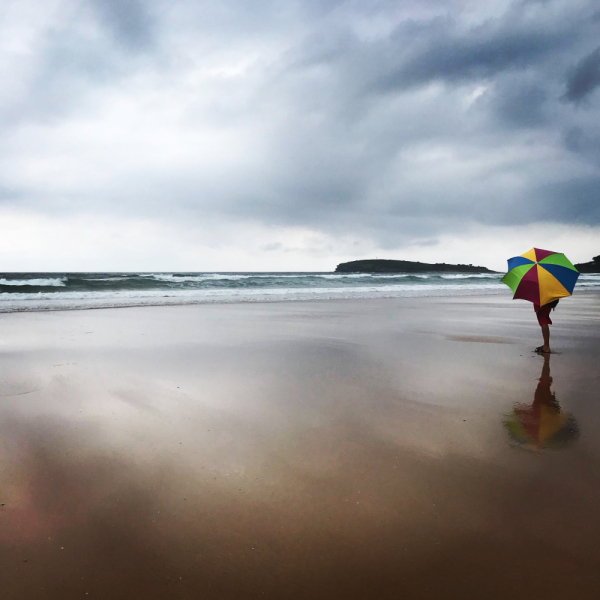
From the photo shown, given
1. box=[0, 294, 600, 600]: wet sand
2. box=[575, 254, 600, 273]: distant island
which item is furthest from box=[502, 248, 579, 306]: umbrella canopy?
box=[575, 254, 600, 273]: distant island

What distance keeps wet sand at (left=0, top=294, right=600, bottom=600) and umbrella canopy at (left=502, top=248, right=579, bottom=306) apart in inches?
53.1

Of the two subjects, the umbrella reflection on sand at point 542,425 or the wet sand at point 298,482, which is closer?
the wet sand at point 298,482

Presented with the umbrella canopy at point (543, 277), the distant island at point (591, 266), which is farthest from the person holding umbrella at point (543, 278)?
the distant island at point (591, 266)

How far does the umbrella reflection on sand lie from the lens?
3.02m

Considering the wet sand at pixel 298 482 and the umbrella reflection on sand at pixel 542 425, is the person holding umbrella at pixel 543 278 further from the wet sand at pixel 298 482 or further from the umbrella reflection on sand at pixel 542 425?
the umbrella reflection on sand at pixel 542 425

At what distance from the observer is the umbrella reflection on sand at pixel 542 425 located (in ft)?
9.90

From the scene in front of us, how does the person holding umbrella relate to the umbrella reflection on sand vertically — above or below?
above

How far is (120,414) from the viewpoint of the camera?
3.61 meters

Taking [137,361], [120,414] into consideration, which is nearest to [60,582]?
[120,414]

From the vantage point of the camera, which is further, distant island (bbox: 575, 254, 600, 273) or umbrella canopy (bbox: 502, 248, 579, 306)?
distant island (bbox: 575, 254, 600, 273)

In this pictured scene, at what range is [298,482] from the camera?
2.46 metres

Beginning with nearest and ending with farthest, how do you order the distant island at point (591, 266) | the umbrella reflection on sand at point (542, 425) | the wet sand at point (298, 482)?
1. the wet sand at point (298, 482)
2. the umbrella reflection on sand at point (542, 425)
3. the distant island at point (591, 266)

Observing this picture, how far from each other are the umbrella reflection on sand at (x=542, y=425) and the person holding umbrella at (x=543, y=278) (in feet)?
8.23

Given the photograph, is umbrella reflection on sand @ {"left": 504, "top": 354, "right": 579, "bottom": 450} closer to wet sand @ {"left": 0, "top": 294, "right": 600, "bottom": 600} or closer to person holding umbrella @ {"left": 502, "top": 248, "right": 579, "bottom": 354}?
wet sand @ {"left": 0, "top": 294, "right": 600, "bottom": 600}
